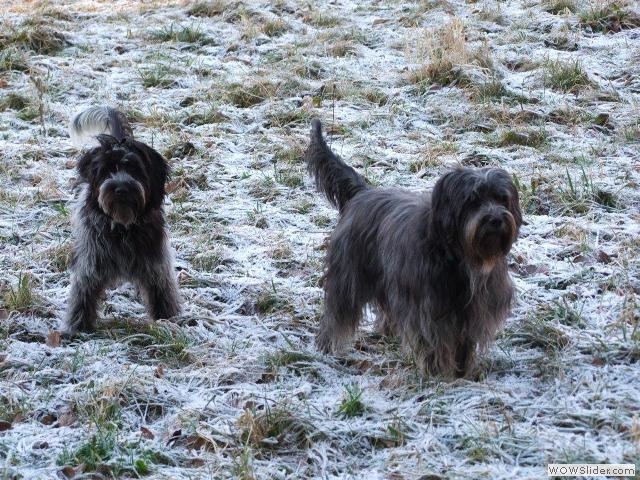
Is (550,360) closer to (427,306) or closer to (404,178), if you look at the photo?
(427,306)

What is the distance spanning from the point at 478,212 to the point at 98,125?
3.05 m

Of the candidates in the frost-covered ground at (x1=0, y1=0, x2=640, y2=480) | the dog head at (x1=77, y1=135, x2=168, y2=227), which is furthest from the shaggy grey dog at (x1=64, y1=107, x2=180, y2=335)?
the frost-covered ground at (x1=0, y1=0, x2=640, y2=480)

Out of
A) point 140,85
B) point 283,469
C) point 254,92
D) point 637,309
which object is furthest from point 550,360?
point 140,85

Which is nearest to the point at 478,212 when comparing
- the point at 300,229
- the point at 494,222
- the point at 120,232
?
the point at 494,222

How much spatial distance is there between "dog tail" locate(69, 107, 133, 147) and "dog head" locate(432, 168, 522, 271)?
2.48 metres

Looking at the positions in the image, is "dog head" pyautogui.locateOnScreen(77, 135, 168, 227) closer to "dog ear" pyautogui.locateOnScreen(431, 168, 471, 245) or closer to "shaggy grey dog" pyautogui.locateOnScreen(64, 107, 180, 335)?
"shaggy grey dog" pyautogui.locateOnScreen(64, 107, 180, 335)

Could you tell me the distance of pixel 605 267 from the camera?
519 centimetres

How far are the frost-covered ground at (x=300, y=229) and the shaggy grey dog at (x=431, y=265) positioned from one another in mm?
198

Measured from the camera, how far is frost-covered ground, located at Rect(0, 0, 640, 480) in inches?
147

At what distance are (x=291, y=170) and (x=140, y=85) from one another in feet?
8.83

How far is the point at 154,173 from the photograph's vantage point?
17.2 ft

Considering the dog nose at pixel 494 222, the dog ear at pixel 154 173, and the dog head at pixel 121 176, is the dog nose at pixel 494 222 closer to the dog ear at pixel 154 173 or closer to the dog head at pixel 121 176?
the dog head at pixel 121 176

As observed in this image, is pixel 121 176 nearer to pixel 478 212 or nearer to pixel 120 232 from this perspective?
pixel 120 232

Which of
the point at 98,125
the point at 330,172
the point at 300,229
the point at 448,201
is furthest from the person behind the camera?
the point at 300,229
